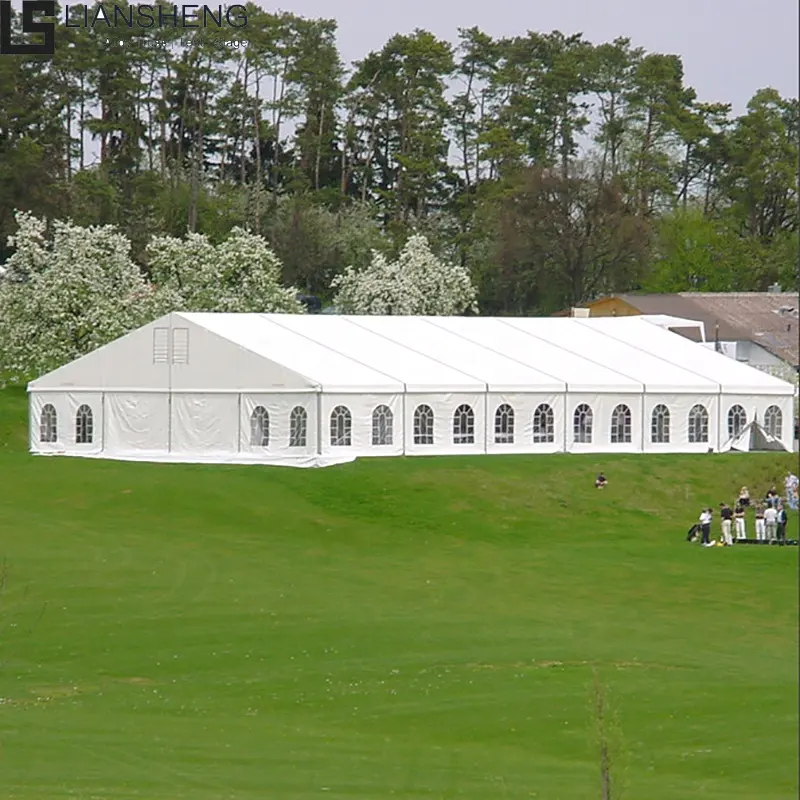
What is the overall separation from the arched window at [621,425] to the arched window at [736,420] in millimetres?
2948

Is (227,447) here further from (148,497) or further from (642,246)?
(642,246)

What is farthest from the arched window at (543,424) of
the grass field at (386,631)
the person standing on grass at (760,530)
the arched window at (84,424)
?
the arched window at (84,424)

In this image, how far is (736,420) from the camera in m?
54.5

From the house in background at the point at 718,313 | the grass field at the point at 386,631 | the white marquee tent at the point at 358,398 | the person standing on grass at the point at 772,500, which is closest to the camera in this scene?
the grass field at the point at 386,631

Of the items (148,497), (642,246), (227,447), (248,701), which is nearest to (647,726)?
(248,701)

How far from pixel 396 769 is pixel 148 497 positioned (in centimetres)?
2125

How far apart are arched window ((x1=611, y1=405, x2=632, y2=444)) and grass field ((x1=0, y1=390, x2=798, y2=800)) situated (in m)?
2.45

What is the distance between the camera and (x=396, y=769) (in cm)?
2619

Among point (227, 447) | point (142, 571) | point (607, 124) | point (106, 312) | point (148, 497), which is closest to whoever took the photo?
point (142, 571)

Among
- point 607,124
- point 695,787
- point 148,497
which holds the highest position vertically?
point 607,124

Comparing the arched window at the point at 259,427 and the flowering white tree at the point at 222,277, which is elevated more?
the flowering white tree at the point at 222,277

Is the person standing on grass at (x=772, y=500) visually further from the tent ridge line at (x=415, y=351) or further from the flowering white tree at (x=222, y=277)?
the flowering white tree at (x=222, y=277)

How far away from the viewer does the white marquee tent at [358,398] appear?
5088 centimetres

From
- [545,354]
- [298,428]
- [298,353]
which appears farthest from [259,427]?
[545,354]
